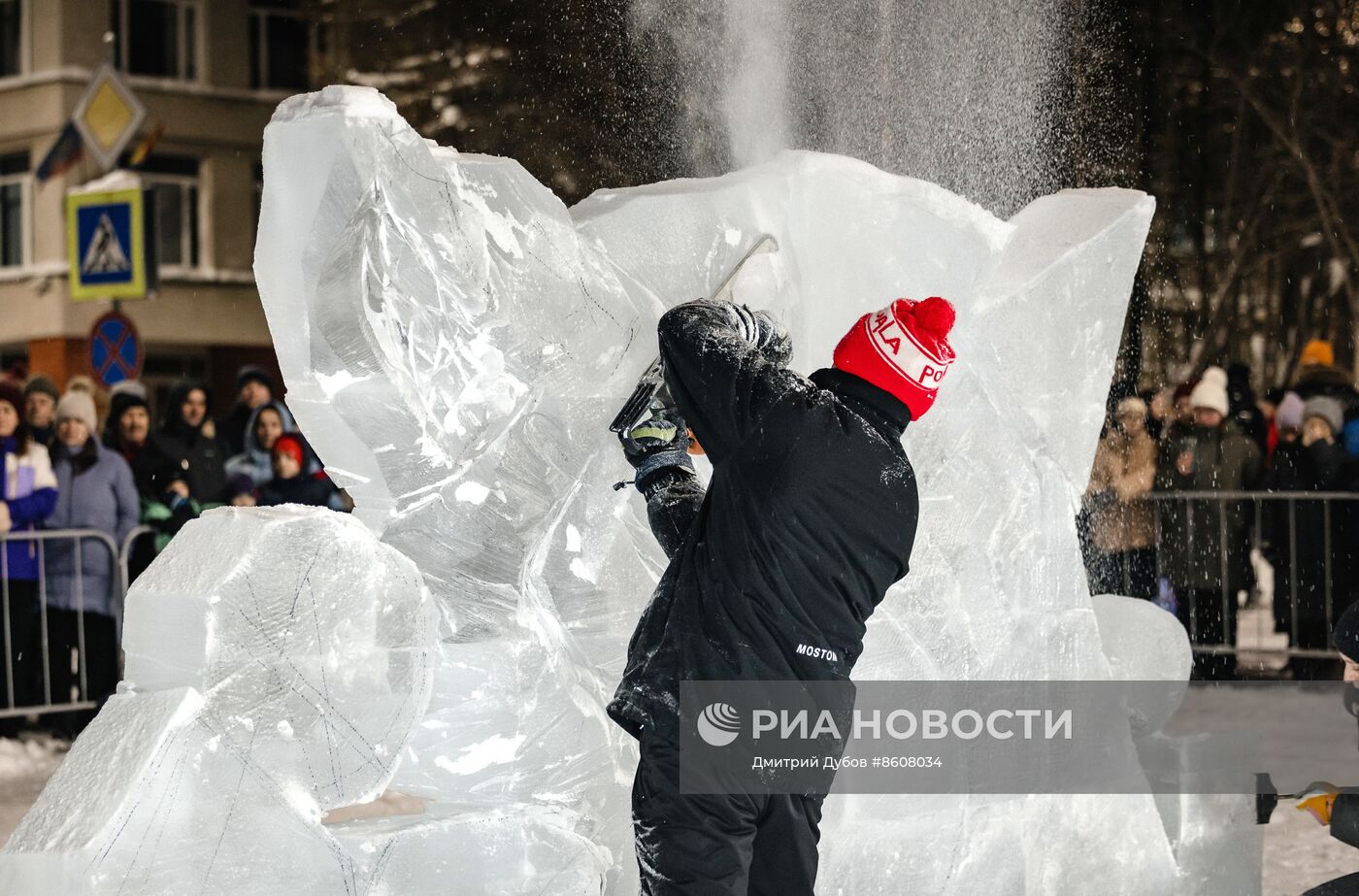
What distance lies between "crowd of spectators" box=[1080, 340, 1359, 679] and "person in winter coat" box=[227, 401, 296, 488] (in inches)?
161

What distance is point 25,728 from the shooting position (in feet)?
24.4

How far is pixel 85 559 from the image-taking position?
24.1 ft

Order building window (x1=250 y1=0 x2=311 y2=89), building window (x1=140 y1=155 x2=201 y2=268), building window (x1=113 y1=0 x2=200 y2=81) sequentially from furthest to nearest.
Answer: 1. building window (x1=250 y1=0 x2=311 y2=89)
2. building window (x1=140 y1=155 x2=201 y2=268)
3. building window (x1=113 y1=0 x2=200 y2=81)

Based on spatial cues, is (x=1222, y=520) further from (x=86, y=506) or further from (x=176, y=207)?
(x=176, y=207)

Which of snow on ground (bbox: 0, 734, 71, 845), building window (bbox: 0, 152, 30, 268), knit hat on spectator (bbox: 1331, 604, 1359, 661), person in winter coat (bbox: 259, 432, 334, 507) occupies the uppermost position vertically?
building window (bbox: 0, 152, 30, 268)

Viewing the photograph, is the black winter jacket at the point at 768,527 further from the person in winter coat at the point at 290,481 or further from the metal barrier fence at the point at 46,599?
the metal barrier fence at the point at 46,599

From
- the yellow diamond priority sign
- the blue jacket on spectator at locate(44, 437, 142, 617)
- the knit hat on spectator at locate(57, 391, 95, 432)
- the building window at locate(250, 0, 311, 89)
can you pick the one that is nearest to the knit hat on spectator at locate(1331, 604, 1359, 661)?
the blue jacket on spectator at locate(44, 437, 142, 617)

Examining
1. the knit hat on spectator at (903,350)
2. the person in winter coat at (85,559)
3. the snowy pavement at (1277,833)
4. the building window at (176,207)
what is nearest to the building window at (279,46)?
the building window at (176,207)

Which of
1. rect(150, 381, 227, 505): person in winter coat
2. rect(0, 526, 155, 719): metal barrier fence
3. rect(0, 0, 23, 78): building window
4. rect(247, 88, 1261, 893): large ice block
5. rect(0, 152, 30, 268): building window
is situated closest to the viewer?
rect(247, 88, 1261, 893): large ice block

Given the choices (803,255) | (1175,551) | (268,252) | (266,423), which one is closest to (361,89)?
(268,252)

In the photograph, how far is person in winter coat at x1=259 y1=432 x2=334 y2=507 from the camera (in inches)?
298

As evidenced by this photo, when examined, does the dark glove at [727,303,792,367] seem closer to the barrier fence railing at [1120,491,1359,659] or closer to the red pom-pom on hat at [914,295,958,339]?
the red pom-pom on hat at [914,295,958,339]

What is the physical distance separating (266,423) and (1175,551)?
15.6 feet

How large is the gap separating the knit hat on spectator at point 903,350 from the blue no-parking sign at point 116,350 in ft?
28.9
